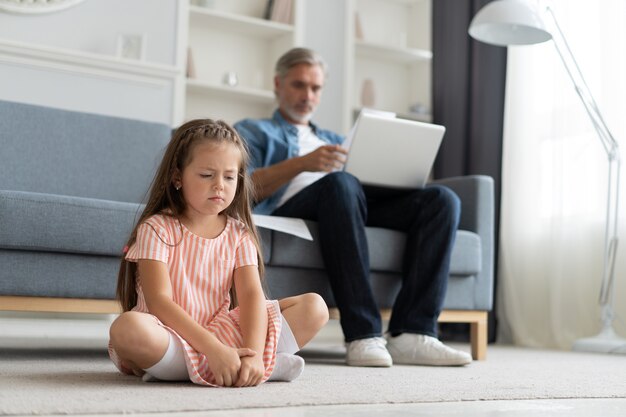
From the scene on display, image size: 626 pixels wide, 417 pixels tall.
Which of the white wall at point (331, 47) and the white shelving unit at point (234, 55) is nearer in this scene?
the white shelving unit at point (234, 55)

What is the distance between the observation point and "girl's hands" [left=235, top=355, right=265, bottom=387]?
1.38 meters

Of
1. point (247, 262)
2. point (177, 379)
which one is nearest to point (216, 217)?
point (247, 262)

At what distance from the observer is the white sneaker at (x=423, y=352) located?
6.60 ft

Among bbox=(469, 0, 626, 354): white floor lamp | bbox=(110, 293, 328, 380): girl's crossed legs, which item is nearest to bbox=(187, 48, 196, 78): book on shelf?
bbox=(469, 0, 626, 354): white floor lamp

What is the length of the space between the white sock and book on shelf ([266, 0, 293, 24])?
2.82 m

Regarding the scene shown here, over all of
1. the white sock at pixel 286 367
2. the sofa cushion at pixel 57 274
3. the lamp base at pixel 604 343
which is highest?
the sofa cushion at pixel 57 274

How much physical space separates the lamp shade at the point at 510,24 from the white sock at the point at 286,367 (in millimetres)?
1690

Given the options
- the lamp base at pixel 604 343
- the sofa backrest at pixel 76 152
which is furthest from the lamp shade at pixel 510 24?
the sofa backrest at pixel 76 152

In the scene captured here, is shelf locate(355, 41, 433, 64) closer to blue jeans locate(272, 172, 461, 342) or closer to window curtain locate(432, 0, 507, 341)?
window curtain locate(432, 0, 507, 341)

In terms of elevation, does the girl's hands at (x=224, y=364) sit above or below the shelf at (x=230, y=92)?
below

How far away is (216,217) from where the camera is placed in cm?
162

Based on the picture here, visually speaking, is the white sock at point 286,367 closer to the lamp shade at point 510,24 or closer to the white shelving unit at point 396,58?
the lamp shade at point 510,24

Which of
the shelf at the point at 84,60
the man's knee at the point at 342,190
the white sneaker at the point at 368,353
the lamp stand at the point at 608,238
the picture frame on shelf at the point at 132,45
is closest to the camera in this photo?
the white sneaker at the point at 368,353

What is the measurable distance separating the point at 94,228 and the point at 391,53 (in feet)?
9.29
